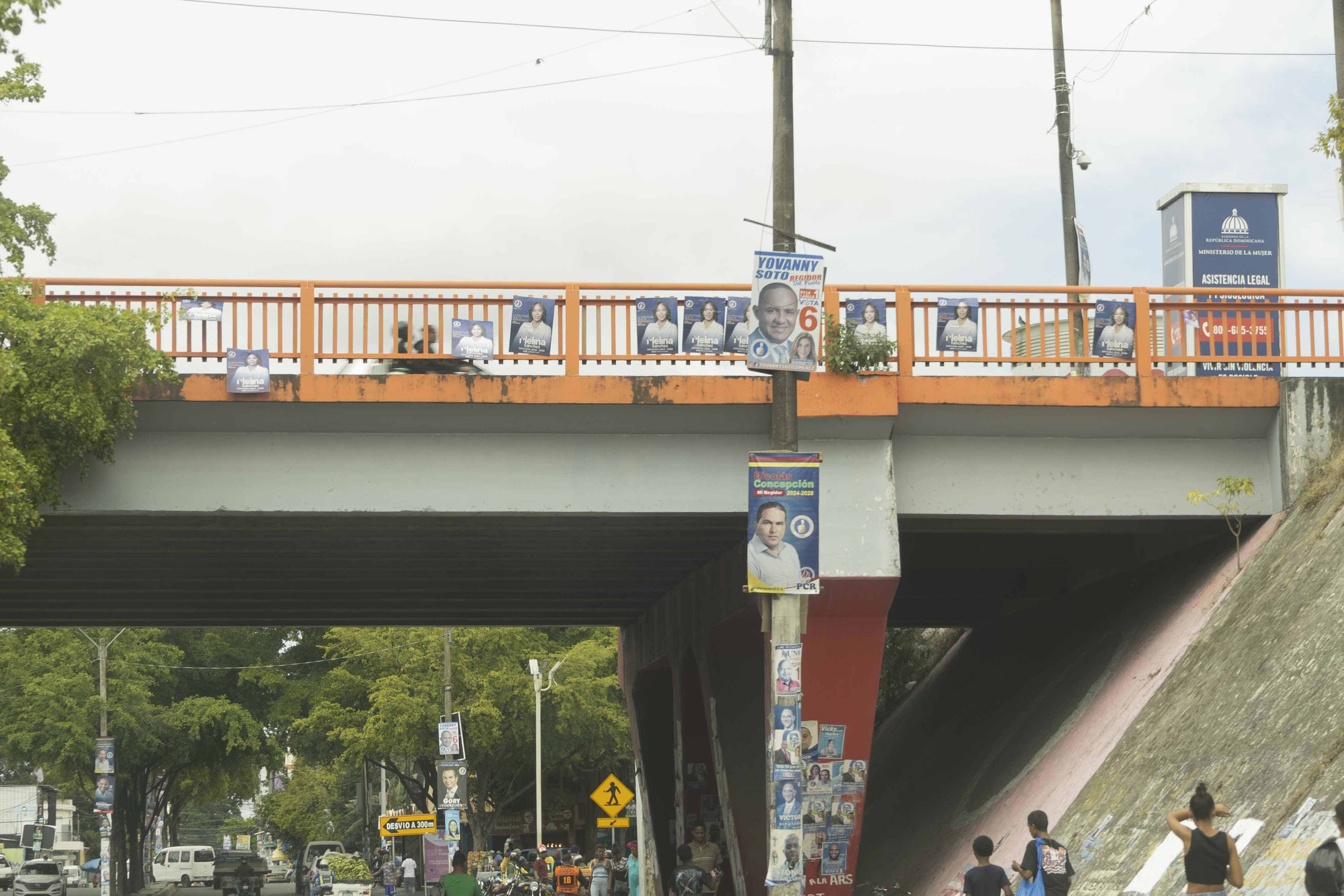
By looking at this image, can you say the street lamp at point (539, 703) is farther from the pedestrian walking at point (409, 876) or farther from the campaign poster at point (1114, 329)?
the campaign poster at point (1114, 329)

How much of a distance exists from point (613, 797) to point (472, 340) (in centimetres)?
1284

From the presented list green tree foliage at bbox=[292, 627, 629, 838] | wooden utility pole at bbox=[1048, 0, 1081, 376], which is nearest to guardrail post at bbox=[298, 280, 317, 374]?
wooden utility pole at bbox=[1048, 0, 1081, 376]

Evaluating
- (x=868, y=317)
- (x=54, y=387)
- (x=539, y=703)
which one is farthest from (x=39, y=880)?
(x=868, y=317)

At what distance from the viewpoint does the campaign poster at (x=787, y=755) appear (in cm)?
1460

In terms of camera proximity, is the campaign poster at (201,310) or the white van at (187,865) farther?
the white van at (187,865)

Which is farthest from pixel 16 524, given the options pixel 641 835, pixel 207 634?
pixel 207 634

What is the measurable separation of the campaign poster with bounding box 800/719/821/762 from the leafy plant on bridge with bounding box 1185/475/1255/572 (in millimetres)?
5346

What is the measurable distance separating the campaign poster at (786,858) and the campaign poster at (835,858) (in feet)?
14.3

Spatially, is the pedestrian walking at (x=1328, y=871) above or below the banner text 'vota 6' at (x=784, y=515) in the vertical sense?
below

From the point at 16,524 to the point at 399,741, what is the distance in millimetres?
33436

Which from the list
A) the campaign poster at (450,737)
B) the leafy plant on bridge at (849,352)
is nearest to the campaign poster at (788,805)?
the leafy plant on bridge at (849,352)

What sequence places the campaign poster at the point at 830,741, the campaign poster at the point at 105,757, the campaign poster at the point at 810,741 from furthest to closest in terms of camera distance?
the campaign poster at the point at 105,757
the campaign poster at the point at 830,741
the campaign poster at the point at 810,741

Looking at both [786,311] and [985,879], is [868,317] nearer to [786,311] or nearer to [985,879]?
[786,311]


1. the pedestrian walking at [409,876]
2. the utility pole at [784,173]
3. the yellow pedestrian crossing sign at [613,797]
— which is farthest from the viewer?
the pedestrian walking at [409,876]
